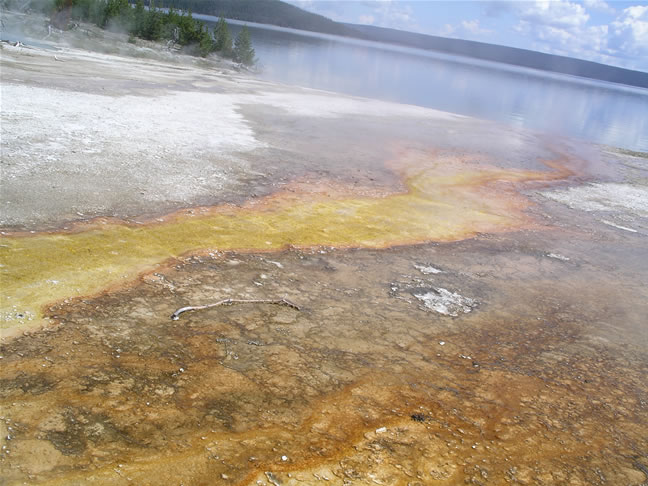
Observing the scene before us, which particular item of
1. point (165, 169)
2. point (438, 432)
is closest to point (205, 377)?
point (438, 432)

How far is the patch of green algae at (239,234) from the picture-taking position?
5074 millimetres

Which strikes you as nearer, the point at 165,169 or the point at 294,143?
the point at 165,169

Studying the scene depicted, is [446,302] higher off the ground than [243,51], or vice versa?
[243,51]

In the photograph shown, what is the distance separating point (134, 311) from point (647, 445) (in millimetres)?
4368

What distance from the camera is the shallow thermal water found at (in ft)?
11.4

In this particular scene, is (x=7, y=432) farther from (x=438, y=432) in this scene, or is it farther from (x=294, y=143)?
(x=294, y=143)

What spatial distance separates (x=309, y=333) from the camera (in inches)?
198

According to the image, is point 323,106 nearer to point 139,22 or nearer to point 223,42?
point 223,42

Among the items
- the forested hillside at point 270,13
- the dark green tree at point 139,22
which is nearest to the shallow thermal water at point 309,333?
the dark green tree at point 139,22

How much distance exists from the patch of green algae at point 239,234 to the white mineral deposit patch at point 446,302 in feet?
4.56

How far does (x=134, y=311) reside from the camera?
4.88m

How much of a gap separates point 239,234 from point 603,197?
9.41m

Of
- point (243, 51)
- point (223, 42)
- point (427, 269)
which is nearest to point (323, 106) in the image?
point (427, 269)

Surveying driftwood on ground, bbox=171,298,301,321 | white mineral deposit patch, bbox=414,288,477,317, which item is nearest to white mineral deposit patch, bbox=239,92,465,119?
white mineral deposit patch, bbox=414,288,477,317
